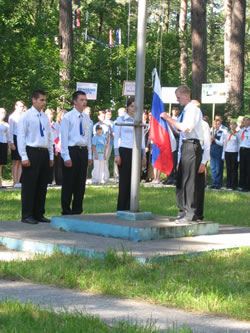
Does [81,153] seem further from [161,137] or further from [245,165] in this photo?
[245,165]

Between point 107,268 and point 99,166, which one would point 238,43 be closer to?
point 99,166

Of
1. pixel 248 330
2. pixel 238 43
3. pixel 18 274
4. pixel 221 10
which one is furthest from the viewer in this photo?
pixel 221 10

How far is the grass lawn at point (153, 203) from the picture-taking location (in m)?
14.1

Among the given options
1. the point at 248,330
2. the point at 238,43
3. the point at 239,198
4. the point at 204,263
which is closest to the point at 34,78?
the point at 238,43

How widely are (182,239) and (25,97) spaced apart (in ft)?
60.5

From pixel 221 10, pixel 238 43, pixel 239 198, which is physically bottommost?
pixel 239 198

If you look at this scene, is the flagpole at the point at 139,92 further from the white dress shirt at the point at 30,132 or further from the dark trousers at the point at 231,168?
the dark trousers at the point at 231,168

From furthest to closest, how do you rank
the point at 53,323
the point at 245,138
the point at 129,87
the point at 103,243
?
the point at 129,87
the point at 245,138
the point at 103,243
the point at 53,323

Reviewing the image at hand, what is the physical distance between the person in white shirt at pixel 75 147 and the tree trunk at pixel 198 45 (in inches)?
707

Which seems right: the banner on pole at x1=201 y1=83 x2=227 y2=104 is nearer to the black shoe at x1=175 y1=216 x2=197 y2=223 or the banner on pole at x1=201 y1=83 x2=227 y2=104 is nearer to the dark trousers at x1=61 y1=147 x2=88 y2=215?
the dark trousers at x1=61 y1=147 x2=88 y2=215

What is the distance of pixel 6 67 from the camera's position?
86.7 feet

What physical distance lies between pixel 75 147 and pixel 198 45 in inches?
779

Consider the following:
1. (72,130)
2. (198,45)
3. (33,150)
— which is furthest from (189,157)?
(198,45)

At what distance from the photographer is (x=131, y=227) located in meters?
9.85
